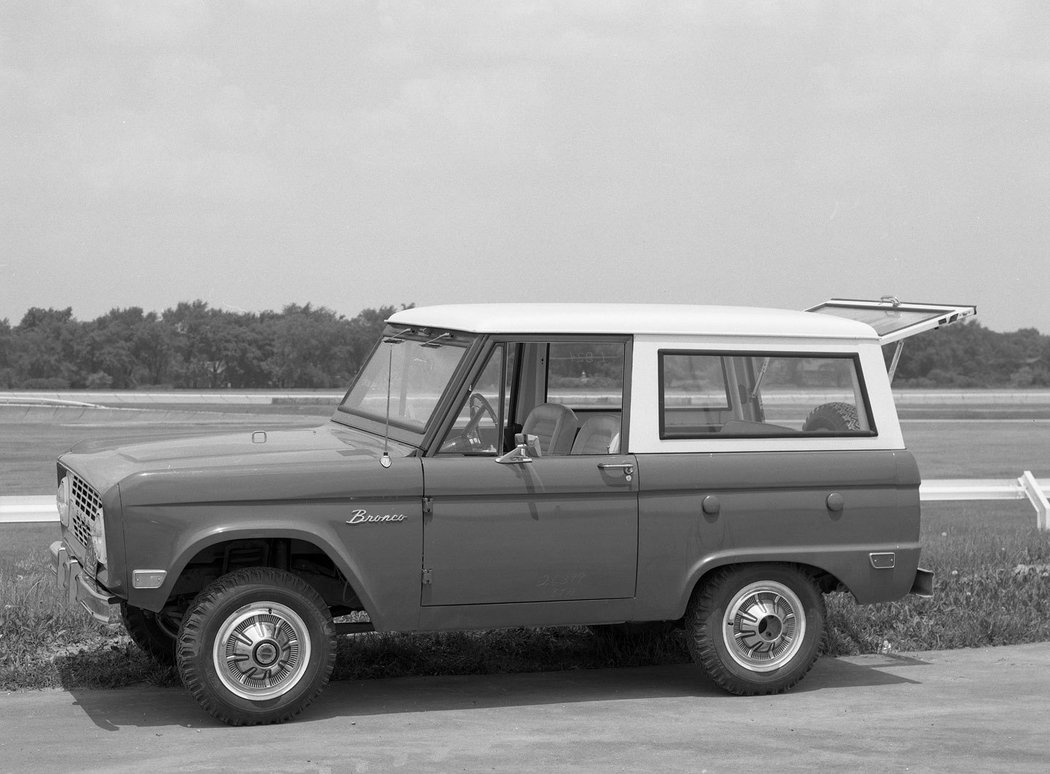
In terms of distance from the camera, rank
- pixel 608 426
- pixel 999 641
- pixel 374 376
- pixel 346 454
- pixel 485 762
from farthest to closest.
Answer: pixel 999 641, pixel 374 376, pixel 608 426, pixel 346 454, pixel 485 762

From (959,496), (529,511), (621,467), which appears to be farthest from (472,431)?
(959,496)

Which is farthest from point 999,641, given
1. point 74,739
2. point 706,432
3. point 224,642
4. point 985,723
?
point 74,739

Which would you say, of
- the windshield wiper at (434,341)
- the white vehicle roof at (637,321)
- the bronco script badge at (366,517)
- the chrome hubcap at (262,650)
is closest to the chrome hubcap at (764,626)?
the white vehicle roof at (637,321)

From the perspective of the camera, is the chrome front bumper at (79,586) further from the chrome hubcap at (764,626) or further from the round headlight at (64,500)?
the chrome hubcap at (764,626)

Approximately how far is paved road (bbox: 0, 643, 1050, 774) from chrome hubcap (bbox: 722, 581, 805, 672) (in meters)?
0.20

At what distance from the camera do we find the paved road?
5.61m

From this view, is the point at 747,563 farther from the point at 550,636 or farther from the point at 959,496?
the point at 959,496

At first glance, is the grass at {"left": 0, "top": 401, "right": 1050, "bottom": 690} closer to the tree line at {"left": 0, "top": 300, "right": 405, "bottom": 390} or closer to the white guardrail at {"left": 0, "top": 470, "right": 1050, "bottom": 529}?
the white guardrail at {"left": 0, "top": 470, "right": 1050, "bottom": 529}

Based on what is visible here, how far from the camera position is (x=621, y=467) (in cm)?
657

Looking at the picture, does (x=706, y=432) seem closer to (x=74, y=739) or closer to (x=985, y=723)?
(x=985, y=723)

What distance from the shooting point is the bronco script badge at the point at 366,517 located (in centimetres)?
620

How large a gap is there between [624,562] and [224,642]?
1.90 meters

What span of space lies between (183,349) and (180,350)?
0.14 meters

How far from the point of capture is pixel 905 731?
245 inches
